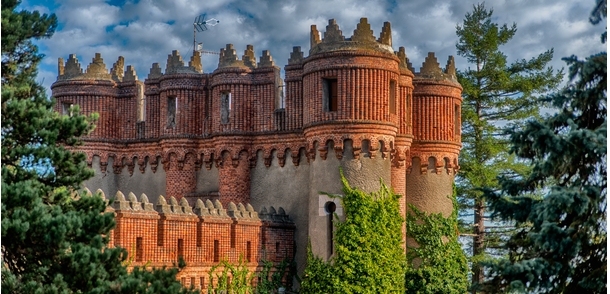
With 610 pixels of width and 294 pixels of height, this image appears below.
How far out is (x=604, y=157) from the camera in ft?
51.7

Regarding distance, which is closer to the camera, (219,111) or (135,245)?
(135,245)

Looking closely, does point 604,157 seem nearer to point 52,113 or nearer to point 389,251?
point 52,113

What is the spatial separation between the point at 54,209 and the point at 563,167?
26.5 ft

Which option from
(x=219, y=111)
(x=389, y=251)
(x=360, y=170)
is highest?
(x=219, y=111)

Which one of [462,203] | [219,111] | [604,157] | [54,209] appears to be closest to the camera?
[604,157]


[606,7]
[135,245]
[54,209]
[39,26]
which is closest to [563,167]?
[606,7]

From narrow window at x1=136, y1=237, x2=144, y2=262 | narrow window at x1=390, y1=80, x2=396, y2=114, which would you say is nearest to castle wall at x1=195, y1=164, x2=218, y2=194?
narrow window at x1=390, y1=80, x2=396, y2=114

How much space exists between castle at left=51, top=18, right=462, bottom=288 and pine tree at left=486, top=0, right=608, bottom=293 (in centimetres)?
1170

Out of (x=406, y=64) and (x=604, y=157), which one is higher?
(x=406, y=64)

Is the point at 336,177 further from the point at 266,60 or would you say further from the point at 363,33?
the point at 266,60

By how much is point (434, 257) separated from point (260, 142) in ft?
20.8

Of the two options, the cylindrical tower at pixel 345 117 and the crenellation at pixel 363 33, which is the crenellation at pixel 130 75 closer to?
the cylindrical tower at pixel 345 117

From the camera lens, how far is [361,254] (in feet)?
95.3

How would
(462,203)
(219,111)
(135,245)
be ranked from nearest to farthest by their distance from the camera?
(135,245), (219,111), (462,203)
